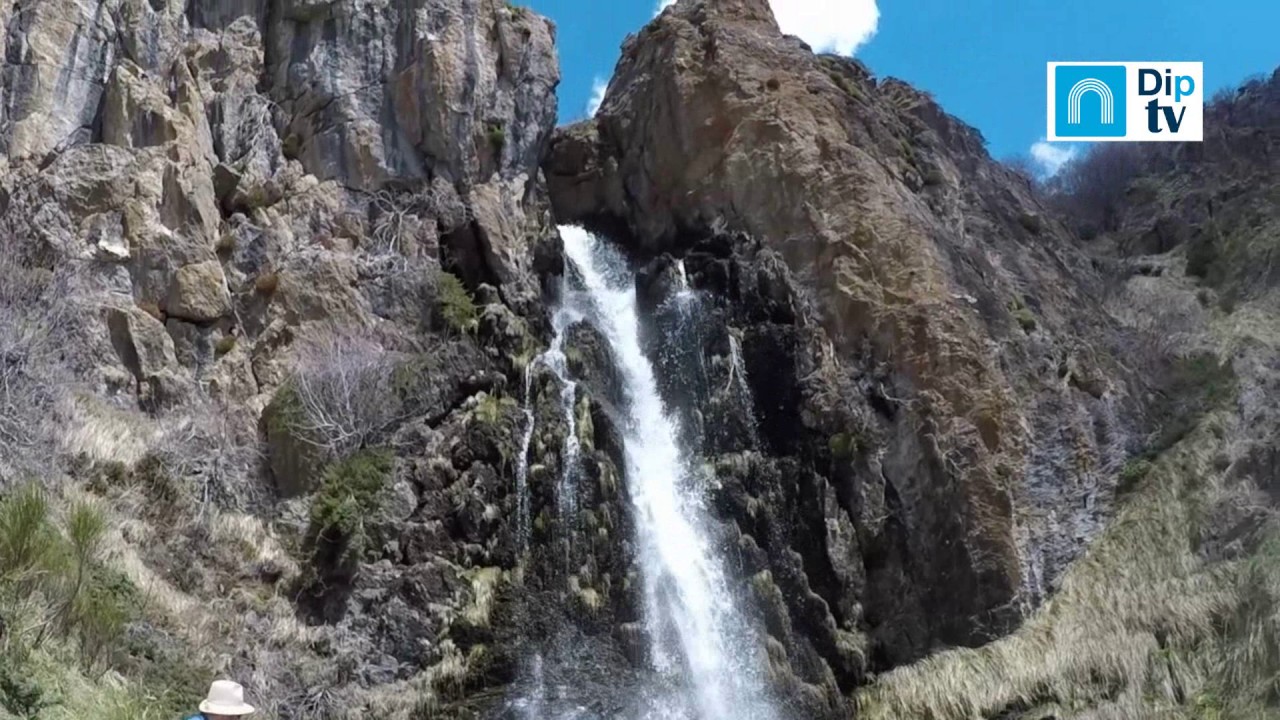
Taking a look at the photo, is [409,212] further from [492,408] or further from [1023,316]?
[1023,316]

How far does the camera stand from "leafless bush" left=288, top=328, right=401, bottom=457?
20438 mm

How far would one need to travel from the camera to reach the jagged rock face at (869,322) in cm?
2069

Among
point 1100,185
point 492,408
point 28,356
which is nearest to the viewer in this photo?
point 28,356

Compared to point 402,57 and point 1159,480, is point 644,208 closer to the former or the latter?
point 402,57

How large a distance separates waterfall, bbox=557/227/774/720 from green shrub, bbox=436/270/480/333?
3.02 meters

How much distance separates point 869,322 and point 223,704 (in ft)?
57.2

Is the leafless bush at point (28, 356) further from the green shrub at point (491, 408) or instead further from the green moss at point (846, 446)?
the green moss at point (846, 446)

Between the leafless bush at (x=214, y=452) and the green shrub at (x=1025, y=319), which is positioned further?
the green shrub at (x=1025, y=319)

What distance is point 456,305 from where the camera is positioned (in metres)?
23.7

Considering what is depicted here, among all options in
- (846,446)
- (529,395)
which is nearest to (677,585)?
(846,446)

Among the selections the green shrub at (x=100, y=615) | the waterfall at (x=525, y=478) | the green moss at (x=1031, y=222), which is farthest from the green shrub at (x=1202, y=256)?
the green shrub at (x=100, y=615)

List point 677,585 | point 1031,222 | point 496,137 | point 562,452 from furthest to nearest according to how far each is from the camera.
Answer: point 1031,222
point 496,137
point 562,452
point 677,585

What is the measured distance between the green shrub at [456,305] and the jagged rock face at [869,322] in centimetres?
529

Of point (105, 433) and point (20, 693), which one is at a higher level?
point (105, 433)
